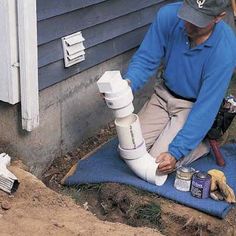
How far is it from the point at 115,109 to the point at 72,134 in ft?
2.83

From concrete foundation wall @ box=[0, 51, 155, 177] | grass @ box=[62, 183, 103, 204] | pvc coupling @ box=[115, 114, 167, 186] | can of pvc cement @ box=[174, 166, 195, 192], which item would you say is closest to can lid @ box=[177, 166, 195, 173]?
can of pvc cement @ box=[174, 166, 195, 192]

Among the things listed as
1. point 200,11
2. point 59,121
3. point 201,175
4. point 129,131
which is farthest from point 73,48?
point 201,175

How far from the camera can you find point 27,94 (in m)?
3.66

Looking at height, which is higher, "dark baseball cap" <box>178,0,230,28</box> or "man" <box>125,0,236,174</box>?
"dark baseball cap" <box>178,0,230,28</box>

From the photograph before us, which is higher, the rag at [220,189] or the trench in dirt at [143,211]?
the rag at [220,189]

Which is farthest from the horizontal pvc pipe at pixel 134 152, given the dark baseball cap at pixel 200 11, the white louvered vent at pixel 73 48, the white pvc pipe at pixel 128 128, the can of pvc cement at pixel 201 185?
the dark baseball cap at pixel 200 11

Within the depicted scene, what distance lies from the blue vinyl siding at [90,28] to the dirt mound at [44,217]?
895 mm

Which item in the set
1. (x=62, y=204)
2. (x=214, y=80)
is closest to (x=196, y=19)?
(x=214, y=80)

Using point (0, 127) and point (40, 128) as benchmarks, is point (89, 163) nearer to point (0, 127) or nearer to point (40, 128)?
point (40, 128)

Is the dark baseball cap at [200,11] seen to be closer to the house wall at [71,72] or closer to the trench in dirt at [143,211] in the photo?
the house wall at [71,72]

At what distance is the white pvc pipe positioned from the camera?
143 inches

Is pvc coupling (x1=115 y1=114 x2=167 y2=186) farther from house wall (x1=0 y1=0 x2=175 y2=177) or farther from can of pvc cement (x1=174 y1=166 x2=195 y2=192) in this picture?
house wall (x1=0 y1=0 x2=175 y2=177)

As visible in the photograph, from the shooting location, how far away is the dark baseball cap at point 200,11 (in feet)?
12.1

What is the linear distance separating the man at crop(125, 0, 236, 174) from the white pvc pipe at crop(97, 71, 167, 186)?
9cm
